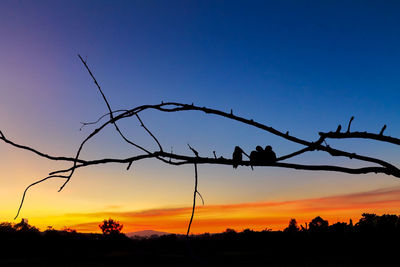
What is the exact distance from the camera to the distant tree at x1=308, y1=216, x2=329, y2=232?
70250mm

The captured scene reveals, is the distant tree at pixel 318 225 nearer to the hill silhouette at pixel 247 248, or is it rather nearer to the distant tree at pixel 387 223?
the hill silhouette at pixel 247 248

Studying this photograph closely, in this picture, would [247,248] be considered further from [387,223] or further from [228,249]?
[387,223]

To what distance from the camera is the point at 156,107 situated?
1698 mm

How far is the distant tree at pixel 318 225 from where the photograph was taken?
7025 cm

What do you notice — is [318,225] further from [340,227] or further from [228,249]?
[228,249]

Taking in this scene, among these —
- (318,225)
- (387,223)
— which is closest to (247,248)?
(318,225)

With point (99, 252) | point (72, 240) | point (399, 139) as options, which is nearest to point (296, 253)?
point (99, 252)

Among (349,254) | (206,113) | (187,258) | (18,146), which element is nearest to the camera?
(187,258)

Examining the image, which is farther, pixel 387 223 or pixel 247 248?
pixel 247 248

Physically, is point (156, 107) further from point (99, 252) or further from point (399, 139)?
point (99, 252)

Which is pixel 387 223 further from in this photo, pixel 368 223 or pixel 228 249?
pixel 228 249

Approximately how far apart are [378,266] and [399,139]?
71932 millimetres

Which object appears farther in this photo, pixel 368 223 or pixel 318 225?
pixel 318 225

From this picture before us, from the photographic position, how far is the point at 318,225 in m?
75.0
